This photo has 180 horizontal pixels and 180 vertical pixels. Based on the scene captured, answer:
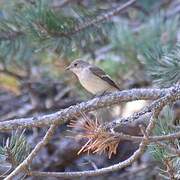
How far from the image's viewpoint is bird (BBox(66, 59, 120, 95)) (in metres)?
3.70

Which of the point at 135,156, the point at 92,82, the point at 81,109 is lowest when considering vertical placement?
the point at 135,156

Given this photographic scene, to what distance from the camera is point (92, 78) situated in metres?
3.85

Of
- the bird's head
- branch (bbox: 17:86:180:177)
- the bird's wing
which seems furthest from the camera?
the bird's head

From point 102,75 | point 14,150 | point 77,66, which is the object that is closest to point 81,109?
point 14,150

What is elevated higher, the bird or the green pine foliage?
the bird

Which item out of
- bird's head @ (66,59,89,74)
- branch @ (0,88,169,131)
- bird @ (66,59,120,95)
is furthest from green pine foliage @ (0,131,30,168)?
bird's head @ (66,59,89,74)

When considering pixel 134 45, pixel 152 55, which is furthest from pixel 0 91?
pixel 152 55

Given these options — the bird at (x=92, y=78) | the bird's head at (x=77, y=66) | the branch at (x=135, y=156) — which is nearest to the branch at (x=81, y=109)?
the branch at (x=135, y=156)

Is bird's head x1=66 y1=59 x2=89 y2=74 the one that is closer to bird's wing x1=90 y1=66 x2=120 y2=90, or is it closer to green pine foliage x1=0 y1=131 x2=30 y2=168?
bird's wing x1=90 y1=66 x2=120 y2=90

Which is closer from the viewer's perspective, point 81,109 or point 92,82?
point 81,109

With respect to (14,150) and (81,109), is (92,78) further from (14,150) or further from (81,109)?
(14,150)

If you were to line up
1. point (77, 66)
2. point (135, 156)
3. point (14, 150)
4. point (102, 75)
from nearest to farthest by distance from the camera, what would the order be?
point (135, 156) < point (14, 150) < point (102, 75) < point (77, 66)

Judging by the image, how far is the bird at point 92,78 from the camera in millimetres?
3695

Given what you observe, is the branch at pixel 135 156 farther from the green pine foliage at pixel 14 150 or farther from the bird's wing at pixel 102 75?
the bird's wing at pixel 102 75
